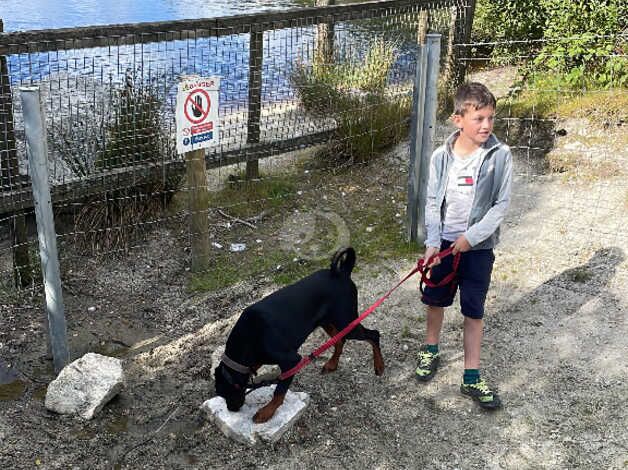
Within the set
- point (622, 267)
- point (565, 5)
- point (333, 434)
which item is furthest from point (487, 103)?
point (565, 5)

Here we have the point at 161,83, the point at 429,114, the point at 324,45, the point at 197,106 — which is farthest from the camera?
the point at 324,45

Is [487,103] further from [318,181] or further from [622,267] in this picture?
[318,181]

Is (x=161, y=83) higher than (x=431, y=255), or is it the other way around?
(x=161, y=83)

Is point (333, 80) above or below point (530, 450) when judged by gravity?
above

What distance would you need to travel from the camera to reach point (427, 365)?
4.30 meters

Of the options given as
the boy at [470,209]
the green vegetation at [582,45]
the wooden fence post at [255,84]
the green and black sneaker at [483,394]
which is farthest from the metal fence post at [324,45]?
the green and black sneaker at [483,394]

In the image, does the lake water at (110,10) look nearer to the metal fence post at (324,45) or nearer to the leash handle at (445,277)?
the metal fence post at (324,45)

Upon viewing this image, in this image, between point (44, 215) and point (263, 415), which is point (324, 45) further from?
point (263, 415)

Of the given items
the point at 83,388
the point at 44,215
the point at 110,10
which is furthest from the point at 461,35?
the point at 110,10

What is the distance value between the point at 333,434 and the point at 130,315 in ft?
6.45

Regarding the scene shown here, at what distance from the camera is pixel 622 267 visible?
5336 millimetres

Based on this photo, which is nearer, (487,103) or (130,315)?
(487,103)

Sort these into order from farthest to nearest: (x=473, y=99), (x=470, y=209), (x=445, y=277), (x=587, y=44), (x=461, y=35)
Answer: (x=461, y=35)
(x=587, y=44)
(x=445, y=277)
(x=470, y=209)
(x=473, y=99)

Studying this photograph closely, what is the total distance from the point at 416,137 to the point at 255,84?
63.1 inches
